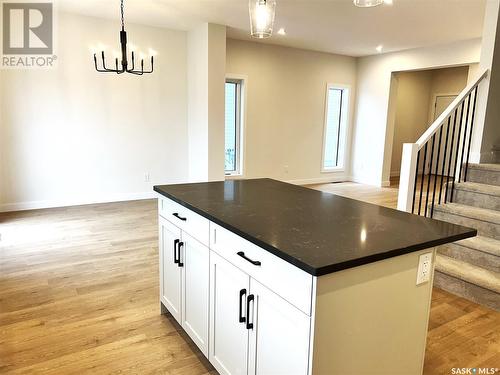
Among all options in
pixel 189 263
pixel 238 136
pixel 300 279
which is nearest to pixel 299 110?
pixel 238 136

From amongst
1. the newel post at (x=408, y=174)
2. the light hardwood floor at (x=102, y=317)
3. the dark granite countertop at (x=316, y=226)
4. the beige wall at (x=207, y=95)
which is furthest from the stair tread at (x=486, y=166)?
the beige wall at (x=207, y=95)

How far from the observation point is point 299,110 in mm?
7543

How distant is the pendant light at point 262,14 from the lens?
233cm

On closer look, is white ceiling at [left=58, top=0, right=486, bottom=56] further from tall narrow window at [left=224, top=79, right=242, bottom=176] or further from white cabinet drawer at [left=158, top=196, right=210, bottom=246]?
white cabinet drawer at [left=158, top=196, right=210, bottom=246]

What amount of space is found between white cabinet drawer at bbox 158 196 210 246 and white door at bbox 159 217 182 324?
0.18ft

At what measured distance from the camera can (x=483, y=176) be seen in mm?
3711

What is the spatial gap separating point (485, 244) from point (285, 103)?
195 inches

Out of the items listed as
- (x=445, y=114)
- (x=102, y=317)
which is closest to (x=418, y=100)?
(x=445, y=114)

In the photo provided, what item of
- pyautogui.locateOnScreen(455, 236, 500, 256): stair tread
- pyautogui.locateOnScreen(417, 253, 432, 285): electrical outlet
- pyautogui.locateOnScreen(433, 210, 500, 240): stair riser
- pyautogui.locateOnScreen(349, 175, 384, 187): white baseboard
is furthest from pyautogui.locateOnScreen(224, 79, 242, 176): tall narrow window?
pyautogui.locateOnScreen(417, 253, 432, 285): electrical outlet

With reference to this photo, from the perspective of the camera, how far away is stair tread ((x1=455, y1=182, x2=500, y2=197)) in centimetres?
339

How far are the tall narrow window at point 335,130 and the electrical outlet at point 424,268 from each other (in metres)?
6.74

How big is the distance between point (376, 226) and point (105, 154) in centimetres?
499

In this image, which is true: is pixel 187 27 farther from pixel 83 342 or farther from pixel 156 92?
pixel 83 342

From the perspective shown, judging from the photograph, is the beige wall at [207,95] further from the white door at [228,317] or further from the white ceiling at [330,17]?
the white door at [228,317]
